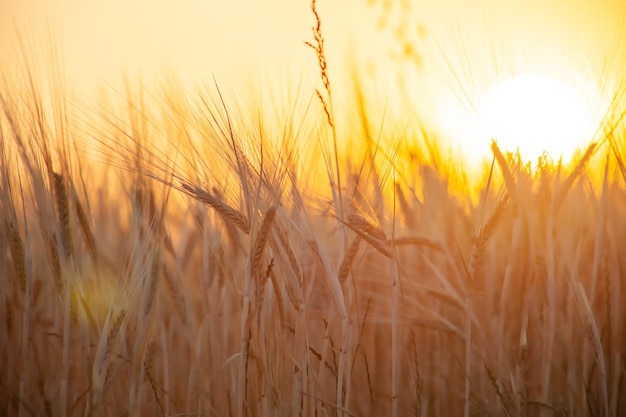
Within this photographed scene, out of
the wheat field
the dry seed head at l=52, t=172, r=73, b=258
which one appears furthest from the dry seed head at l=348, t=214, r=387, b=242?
the dry seed head at l=52, t=172, r=73, b=258

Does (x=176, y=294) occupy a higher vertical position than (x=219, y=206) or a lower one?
lower

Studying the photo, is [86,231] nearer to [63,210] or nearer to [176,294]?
[63,210]

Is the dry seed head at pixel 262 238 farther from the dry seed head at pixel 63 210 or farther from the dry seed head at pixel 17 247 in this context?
the dry seed head at pixel 17 247

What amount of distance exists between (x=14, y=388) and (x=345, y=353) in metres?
0.80

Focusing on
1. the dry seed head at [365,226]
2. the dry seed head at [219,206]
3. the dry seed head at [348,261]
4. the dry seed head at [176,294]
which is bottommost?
the dry seed head at [176,294]

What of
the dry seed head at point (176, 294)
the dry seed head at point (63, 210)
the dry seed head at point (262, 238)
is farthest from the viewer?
the dry seed head at point (176, 294)

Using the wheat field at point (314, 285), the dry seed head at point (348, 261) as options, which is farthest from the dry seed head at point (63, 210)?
the dry seed head at point (348, 261)

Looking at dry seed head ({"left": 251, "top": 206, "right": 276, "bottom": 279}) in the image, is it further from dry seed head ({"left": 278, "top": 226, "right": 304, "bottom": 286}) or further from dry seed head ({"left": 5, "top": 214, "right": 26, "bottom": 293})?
dry seed head ({"left": 5, "top": 214, "right": 26, "bottom": 293})

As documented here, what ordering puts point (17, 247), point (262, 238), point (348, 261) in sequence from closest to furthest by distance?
point (262, 238) < point (348, 261) < point (17, 247)

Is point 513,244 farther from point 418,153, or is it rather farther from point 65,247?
point 65,247

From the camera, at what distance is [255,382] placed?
4.40ft

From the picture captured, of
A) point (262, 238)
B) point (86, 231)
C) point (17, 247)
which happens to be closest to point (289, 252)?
point (262, 238)

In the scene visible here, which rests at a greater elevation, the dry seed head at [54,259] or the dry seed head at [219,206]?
the dry seed head at [219,206]

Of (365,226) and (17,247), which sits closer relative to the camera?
(365,226)
